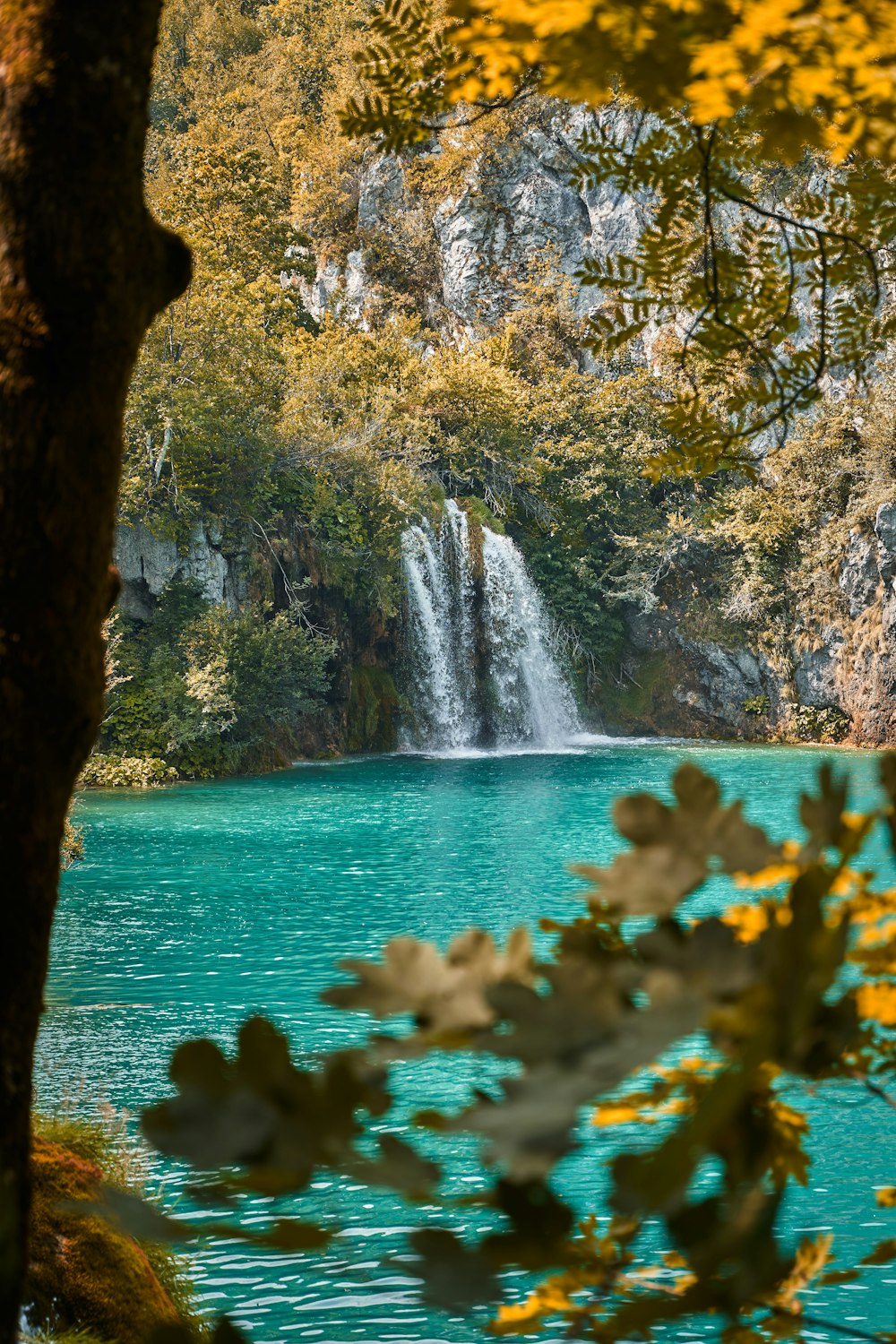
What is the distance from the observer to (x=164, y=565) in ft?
68.8

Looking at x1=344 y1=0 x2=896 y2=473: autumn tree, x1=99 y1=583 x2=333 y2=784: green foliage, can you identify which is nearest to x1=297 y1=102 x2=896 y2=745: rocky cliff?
x1=99 y1=583 x2=333 y2=784: green foliage

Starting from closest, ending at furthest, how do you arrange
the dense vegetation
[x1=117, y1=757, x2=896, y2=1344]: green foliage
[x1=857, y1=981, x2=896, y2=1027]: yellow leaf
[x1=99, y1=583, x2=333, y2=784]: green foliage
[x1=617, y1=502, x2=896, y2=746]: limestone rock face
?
[x1=117, y1=757, x2=896, y2=1344]: green foliage, [x1=857, y1=981, x2=896, y2=1027]: yellow leaf, [x1=99, y1=583, x2=333, y2=784]: green foliage, the dense vegetation, [x1=617, y1=502, x2=896, y2=746]: limestone rock face

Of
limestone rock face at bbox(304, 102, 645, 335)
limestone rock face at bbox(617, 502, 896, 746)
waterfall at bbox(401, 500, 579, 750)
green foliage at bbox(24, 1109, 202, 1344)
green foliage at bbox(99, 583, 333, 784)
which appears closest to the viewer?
green foliage at bbox(24, 1109, 202, 1344)

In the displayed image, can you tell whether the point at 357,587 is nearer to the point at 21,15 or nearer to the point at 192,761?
the point at 192,761

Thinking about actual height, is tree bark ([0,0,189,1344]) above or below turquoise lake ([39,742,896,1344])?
above

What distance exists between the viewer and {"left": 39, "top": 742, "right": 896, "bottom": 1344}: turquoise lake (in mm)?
4582

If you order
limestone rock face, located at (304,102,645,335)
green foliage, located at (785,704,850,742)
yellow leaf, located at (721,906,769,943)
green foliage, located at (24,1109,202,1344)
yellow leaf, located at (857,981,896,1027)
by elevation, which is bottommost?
green foliage, located at (24,1109,202,1344)

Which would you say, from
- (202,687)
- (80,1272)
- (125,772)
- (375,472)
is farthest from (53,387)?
(375,472)

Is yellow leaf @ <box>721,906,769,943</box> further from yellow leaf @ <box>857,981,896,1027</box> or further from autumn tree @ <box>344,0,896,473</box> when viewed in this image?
autumn tree @ <box>344,0,896,473</box>

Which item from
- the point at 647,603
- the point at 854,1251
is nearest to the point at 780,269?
the point at 854,1251

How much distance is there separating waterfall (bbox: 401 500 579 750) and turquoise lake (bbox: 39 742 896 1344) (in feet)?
13.9

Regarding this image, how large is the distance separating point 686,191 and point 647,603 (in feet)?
83.3

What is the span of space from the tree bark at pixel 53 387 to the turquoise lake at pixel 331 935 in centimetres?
49

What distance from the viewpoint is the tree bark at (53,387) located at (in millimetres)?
989
